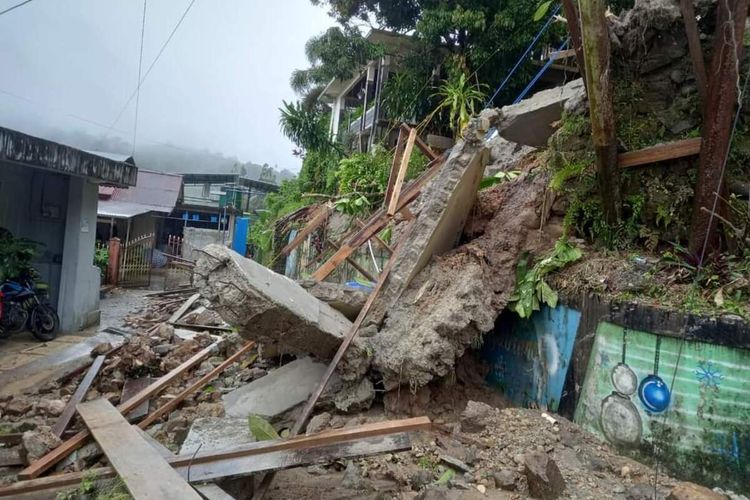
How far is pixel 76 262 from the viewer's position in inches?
368

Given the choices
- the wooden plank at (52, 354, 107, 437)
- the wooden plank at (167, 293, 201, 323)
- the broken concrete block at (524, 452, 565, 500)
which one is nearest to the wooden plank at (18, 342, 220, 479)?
the wooden plank at (52, 354, 107, 437)

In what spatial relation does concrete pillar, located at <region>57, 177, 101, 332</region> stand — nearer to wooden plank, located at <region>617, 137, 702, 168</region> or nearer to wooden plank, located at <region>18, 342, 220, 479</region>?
wooden plank, located at <region>18, 342, 220, 479</region>

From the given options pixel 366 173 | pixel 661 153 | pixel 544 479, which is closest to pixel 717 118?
pixel 661 153

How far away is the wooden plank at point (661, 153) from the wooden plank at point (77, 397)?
5.98 m

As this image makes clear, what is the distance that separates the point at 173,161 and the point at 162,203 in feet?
149

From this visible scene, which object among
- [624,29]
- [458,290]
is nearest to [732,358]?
[458,290]

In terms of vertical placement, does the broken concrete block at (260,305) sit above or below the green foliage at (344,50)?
below

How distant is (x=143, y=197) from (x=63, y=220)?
1438 centimetres

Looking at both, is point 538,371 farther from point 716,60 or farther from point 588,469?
point 716,60

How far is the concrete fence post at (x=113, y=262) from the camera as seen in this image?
50.2 ft

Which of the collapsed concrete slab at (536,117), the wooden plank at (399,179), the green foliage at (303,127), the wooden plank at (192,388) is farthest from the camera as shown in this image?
the green foliage at (303,127)

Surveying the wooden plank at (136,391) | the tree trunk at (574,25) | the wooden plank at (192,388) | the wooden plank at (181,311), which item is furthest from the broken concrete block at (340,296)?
the wooden plank at (181,311)

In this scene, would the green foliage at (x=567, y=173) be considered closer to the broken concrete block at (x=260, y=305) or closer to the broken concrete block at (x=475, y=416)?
the broken concrete block at (x=475, y=416)

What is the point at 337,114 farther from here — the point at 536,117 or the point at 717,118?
the point at 717,118
